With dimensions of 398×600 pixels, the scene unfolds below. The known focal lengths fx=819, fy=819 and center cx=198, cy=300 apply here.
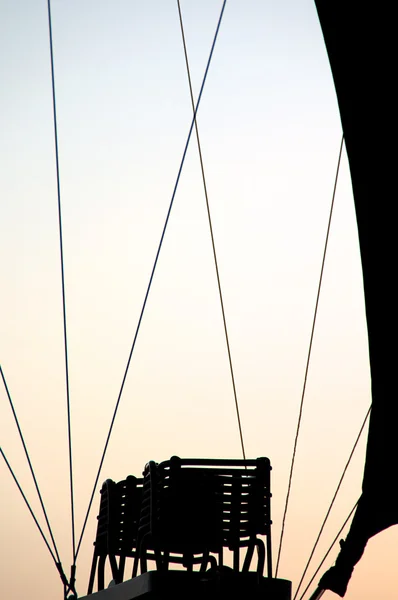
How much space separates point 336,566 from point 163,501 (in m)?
1.80

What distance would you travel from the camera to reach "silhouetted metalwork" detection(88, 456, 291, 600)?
14.5ft

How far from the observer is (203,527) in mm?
4543

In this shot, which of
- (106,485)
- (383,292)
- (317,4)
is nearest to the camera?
(317,4)

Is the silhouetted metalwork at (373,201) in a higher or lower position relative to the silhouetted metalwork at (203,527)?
higher

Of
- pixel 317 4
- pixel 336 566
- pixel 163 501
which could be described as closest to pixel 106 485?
pixel 163 501

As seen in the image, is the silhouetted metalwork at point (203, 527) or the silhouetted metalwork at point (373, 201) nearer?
the silhouetted metalwork at point (373, 201)

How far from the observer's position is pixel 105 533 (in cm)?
539

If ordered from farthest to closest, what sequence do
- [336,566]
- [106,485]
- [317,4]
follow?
[336,566]
[106,485]
[317,4]

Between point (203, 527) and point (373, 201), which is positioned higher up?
point (373, 201)

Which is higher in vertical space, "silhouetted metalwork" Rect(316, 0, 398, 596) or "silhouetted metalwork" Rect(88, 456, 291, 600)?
"silhouetted metalwork" Rect(316, 0, 398, 596)

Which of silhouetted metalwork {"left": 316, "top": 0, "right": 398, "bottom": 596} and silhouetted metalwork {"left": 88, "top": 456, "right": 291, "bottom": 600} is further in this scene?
silhouetted metalwork {"left": 88, "top": 456, "right": 291, "bottom": 600}

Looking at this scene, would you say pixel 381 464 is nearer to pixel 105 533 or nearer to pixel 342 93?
pixel 105 533

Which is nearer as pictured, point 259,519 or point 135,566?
point 259,519

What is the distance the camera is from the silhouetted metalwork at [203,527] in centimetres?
443
